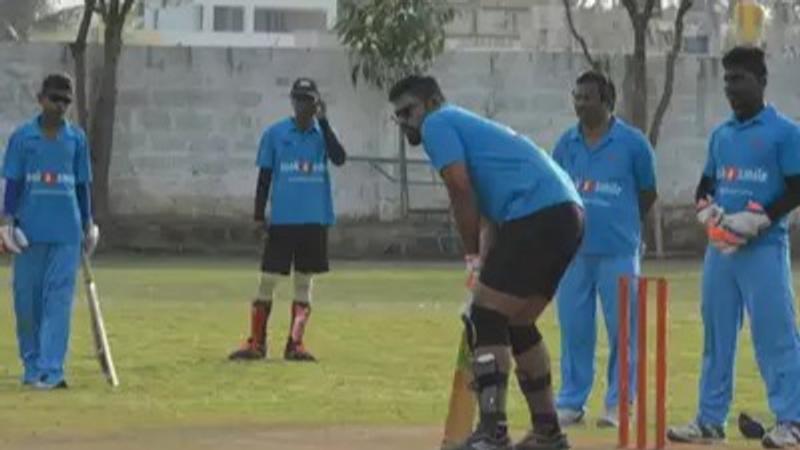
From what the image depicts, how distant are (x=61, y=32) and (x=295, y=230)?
44400mm

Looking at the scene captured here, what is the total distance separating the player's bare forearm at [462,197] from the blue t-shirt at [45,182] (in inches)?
201

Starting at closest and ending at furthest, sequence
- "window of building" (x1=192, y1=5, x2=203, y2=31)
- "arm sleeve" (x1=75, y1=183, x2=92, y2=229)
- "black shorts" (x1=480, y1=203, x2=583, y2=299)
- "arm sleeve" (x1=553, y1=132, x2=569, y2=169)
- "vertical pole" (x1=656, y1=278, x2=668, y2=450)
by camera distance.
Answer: "black shorts" (x1=480, y1=203, x2=583, y2=299), "vertical pole" (x1=656, y1=278, x2=668, y2=450), "arm sleeve" (x1=553, y1=132, x2=569, y2=169), "arm sleeve" (x1=75, y1=183, x2=92, y2=229), "window of building" (x1=192, y1=5, x2=203, y2=31)

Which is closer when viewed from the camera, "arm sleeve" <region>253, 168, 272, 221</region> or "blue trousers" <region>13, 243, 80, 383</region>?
"blue trousers" <region>13, 243, 80, 383</region>

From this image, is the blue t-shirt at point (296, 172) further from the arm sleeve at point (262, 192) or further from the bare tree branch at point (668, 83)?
the bare tree branch at point (668, 83)

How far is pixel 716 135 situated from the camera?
12.8 m

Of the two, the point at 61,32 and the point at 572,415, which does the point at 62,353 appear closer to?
the point at 572,415

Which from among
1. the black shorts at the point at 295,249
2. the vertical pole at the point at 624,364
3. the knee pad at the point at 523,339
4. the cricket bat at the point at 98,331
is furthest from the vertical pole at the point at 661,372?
the black shorts at the point at 295,249

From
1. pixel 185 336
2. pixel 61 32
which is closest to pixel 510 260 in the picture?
pixel 185 336

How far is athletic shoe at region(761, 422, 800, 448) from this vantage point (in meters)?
12.1

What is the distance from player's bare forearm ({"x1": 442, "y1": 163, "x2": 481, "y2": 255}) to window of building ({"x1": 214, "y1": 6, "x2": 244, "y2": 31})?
74.9m

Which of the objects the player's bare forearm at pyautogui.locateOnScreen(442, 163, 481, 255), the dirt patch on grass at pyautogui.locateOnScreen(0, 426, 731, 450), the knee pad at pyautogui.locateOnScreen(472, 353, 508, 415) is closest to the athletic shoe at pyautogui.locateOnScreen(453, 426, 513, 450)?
the knee pad at pyautogui.locateOnScreen(472, 353, 508, 415)

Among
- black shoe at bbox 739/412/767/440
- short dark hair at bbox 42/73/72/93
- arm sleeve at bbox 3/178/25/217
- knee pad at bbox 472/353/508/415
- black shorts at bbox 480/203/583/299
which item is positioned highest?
short dark hair at bbox 42/73/72/93

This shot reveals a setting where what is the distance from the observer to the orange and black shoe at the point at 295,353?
57.7 ft

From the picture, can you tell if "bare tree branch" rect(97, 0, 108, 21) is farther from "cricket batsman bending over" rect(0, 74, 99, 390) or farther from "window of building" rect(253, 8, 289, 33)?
"window of building" rect(253, 8, 289, 33)
